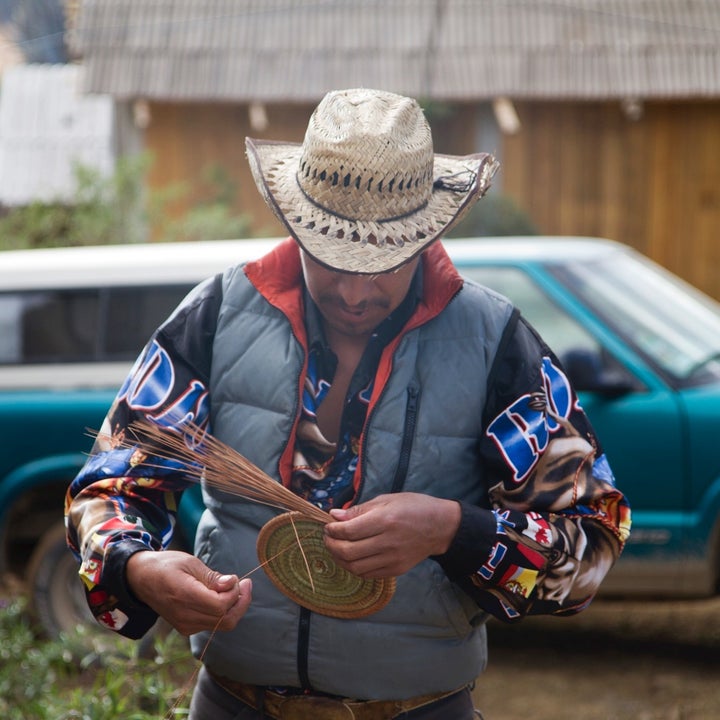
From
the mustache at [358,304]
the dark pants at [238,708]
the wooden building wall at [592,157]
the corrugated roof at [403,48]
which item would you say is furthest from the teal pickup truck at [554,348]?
the wooden building wall at [592,157]

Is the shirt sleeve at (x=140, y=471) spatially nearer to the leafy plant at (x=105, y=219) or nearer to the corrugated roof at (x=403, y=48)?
the leafy plant at (x=105, y=219)

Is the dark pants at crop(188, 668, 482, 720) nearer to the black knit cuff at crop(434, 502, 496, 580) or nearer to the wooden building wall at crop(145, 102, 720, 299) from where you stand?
the black knit cuff at crop(434, 502, 496, 580)

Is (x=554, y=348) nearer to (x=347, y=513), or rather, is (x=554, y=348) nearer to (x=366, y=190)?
(x=366, y=190)

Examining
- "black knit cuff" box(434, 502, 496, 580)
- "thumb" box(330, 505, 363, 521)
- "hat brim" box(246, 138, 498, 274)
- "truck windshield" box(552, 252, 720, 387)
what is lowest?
"truck windshield" box(552, 252, 720, 387)

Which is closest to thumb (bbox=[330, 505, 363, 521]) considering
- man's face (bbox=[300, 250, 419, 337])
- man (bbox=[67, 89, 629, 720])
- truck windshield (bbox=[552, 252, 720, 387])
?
man (bbox=[67, 89, 629, 720])

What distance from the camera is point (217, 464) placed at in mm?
2084

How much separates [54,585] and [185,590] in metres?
3.53

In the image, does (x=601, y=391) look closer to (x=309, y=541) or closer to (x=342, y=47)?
(x=309, y=541)

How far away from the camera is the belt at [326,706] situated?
84.4 inches

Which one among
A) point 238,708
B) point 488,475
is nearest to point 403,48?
point 488,475

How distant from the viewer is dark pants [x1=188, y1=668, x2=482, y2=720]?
2.18m

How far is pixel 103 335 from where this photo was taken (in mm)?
5199

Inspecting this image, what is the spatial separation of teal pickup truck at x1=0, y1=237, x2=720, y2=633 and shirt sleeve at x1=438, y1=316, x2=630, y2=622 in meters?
2.68

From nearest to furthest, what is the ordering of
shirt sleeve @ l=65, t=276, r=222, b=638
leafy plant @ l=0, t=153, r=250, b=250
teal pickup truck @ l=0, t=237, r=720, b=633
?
shirt sleeve @ l=65, t=276, r=222, b=638, teal pickup truck @ l=0, t=237, r=720, b=633, leafy plant @ l=0, t=153, r=250, b=250
